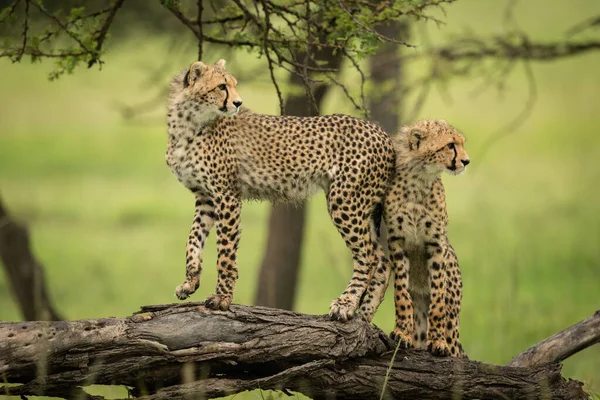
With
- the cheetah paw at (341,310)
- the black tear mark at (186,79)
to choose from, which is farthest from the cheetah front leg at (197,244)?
the cheetah paw at (341,310)

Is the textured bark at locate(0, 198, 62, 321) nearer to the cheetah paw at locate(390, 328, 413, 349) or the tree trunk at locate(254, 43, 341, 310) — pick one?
the tree trunk at locate(254, 43, 341, 310)

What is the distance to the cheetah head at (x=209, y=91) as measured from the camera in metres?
A: 6.27

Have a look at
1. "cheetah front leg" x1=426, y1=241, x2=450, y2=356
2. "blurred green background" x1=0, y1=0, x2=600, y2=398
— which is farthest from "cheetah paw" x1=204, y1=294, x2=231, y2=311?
"blurred green background" x1=0, y1=0, x2=600, y2=398

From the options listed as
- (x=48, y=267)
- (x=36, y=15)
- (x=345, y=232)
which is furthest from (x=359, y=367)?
(x=48, y=267)

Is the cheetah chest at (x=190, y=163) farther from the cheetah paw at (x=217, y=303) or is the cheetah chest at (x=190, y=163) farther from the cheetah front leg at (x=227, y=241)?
the cheetah paw at (x=217, y=303)

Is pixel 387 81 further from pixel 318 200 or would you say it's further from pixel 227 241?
pixel 318 200

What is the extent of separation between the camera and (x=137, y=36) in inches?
476

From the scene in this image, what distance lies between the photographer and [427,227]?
6.51 meters

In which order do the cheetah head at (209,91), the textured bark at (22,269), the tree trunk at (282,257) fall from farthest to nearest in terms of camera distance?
the tree trunk at (282,257), the textured bark at (22,269), the cheetah head at (209,91)

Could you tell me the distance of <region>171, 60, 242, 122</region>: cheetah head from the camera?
627 centimetres

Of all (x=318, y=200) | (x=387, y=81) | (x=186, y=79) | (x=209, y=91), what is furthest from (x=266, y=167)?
(x=318, y=200)

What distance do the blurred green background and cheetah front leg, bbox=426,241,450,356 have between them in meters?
2.92

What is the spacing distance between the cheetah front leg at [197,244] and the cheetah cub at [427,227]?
1.10 meters

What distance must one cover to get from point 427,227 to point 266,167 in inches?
41.4
